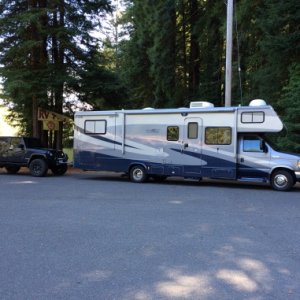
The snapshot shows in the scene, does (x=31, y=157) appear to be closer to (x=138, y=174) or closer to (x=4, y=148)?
(x=4, y=148)

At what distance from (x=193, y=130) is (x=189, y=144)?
21.1 inches

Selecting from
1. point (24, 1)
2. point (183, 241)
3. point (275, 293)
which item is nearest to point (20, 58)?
point (24, 1)

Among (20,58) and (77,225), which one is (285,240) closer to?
(77,225)

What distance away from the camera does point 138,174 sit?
56.2 ft

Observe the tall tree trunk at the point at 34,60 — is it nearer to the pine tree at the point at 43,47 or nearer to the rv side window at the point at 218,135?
the pine tree at the point at 43,47

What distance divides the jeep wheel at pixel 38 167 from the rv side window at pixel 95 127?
2472 mm

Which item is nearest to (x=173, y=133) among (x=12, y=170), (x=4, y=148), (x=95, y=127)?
(x=95, y=127)

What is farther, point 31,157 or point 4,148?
point 4,148

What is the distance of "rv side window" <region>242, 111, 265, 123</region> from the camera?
14.8 meters

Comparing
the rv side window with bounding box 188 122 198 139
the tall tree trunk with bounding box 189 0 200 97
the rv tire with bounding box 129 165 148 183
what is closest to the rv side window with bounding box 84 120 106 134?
the rv tire with bounding box 129 165 148 183

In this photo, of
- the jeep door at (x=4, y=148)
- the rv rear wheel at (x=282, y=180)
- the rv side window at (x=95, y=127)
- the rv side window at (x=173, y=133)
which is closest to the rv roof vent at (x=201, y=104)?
the rv side window at (x=173, y=133)

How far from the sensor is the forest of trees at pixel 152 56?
61.7 feet

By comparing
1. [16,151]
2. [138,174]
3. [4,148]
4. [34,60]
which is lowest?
[138,174]

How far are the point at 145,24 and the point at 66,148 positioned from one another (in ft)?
35.4
